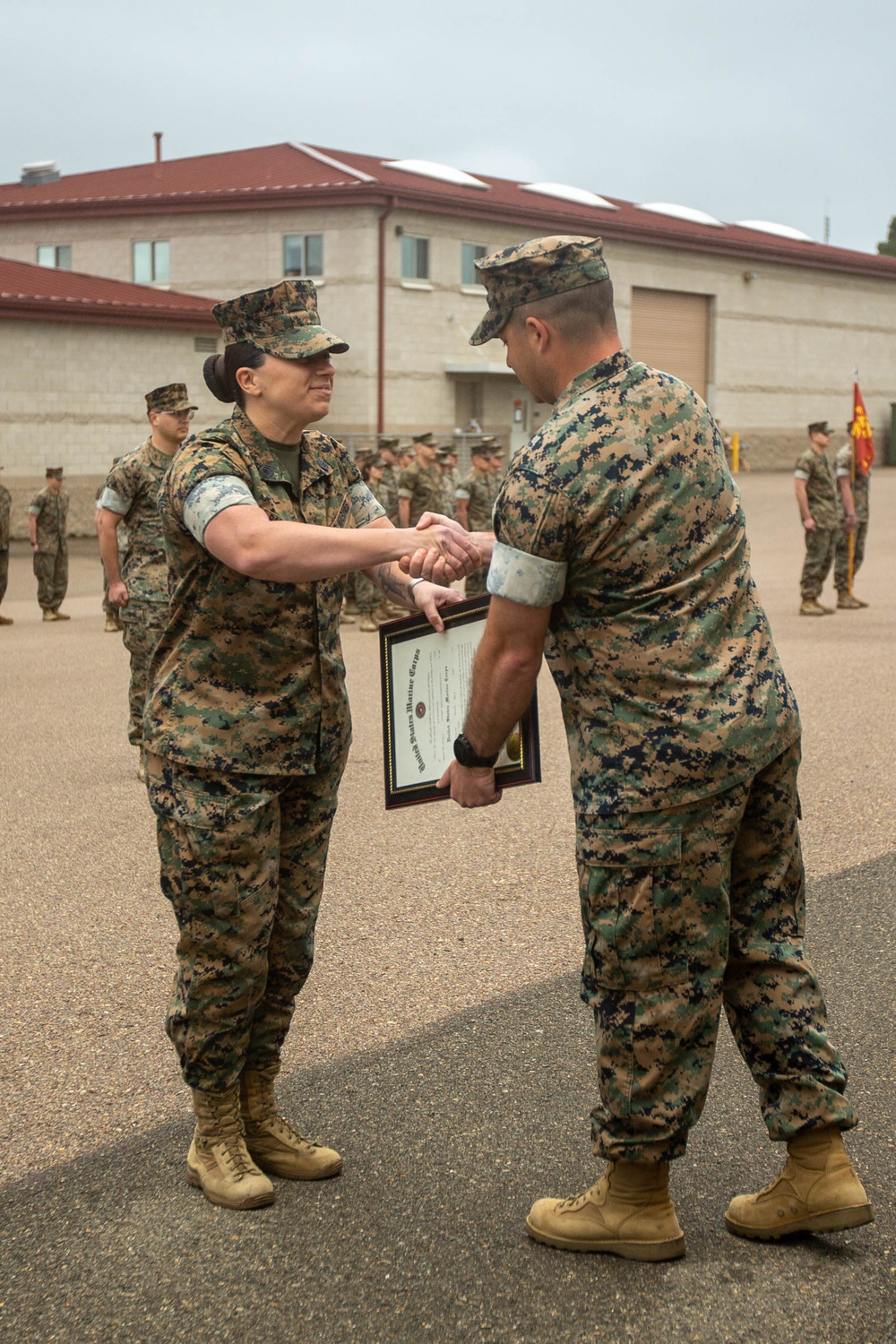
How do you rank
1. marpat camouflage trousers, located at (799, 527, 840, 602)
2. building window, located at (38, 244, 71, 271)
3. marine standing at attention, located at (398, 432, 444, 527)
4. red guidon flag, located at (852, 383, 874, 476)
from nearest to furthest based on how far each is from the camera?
marpat camouflage trousers, located at (799, 527, 840, 602), marine standing at attention, located at (398, 432, 444, 527), red guidon flag, located at (852, 383, 874, 476), building window, located at (38, 244, 71, 271)

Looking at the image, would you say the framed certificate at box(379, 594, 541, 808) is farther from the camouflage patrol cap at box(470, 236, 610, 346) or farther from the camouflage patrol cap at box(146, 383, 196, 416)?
the camouflage patrol cap at box(146, 383, 196, 416)

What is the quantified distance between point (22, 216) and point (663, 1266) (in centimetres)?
4095

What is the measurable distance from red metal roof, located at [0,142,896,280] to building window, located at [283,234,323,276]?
84cm

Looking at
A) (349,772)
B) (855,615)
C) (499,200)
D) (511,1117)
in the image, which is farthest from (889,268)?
(511,1117)

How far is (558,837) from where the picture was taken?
22.7ft

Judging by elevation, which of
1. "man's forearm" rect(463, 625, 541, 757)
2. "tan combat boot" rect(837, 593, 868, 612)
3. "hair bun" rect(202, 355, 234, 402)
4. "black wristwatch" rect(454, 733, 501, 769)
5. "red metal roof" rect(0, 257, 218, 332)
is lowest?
"tan combat boot" rect(837, 593, 868, 612)

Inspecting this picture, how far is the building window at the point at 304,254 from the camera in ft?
118

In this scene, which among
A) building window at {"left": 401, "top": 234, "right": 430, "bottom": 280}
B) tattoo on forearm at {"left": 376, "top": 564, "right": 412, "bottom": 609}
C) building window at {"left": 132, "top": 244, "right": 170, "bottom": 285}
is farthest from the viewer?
building window at {"left": 132, "top": 244, "right": 170, "bottom": 285}

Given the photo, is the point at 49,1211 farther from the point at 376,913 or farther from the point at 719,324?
the point at 719,324

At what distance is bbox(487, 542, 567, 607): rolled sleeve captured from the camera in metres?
2.98

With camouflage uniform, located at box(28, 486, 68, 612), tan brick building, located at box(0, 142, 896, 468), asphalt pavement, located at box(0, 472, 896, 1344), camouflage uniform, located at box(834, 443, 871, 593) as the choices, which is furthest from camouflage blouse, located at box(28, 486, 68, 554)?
tan brick building, located at box(0, 142, 896, 468)

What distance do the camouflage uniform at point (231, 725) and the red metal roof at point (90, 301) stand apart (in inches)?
1089

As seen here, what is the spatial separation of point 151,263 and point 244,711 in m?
37.2

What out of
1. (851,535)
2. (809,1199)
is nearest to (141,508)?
(809,1199)
